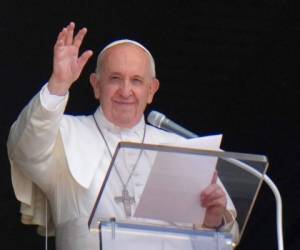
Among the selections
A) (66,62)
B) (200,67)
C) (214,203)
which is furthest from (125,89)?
(200,67)

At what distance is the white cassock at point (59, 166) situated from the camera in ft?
14.3

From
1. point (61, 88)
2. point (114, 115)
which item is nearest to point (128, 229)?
point (61, 88)

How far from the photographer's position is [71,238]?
175 inches

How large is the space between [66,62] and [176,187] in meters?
0.73

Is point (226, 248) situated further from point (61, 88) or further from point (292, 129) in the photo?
point (292, 129)

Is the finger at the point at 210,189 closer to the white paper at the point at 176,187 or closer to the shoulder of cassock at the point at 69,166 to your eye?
the white paper at the point at 176,187

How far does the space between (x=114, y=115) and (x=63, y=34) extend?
1.88 ft

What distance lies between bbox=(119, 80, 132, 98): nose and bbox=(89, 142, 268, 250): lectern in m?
0.91

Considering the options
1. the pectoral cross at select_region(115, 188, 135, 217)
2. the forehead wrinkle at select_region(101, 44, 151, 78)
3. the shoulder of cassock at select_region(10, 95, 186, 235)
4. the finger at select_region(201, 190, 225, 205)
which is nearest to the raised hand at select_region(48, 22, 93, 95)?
the shoulder of cassock at select_region(10, 95, 186, 235)

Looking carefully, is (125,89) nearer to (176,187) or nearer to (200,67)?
(176,187)

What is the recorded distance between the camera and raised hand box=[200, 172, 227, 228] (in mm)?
3719

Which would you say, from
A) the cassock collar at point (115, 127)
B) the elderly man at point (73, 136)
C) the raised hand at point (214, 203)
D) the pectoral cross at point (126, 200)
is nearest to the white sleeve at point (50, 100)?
the elderly man at point (73, 136)

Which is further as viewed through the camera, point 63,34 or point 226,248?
point 63,34

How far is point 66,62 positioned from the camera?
4223mm
